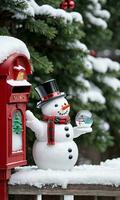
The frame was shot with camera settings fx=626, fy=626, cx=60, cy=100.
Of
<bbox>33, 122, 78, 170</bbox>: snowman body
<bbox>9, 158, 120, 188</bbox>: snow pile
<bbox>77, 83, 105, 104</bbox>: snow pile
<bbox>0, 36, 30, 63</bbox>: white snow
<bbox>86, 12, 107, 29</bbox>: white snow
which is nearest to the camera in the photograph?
<bbox>9, 158, 120, 188</bbox>: snow pile

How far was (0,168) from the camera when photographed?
4.34m

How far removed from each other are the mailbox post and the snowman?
11 centimetres

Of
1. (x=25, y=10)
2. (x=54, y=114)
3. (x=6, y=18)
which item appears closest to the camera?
(x=54, y=114)

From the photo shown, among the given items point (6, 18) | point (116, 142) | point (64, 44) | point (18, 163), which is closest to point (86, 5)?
point (64, 44)

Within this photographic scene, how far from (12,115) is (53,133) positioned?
0.34m

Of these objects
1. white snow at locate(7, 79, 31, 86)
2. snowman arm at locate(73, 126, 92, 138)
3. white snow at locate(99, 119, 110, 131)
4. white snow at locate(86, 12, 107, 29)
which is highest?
white snow at locate(86, 12, 107, 29)

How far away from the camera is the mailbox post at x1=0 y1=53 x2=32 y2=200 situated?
171 inches

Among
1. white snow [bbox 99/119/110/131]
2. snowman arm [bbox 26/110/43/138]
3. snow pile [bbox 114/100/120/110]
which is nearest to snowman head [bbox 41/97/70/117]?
snowman arm [bbox 26/110/43/138]

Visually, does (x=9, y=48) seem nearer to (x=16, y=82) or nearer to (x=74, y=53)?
(x=16, y=82)

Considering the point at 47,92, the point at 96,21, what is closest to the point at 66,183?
the point at 47,92

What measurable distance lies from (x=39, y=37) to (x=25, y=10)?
1.05m

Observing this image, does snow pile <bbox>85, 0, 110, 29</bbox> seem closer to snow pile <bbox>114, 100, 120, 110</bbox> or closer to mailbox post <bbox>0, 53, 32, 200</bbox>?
snow pile <bbox>114, 100, 120, 110</bbox>

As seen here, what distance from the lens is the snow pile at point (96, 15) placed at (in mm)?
7205

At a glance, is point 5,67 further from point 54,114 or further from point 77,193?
point 77,193
